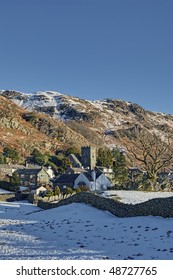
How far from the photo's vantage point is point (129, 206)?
98.3 ft

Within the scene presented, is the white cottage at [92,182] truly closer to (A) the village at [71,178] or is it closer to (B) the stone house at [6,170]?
(A) the village at [71,178]

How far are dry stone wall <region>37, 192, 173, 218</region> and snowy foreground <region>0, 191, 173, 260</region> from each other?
3.47 ft

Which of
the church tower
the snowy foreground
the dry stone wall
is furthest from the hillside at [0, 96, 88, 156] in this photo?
the snowy foreground

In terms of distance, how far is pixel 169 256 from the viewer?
1478cm

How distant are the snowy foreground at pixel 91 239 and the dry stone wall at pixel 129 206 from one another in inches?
41.6

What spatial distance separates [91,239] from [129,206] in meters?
10.6

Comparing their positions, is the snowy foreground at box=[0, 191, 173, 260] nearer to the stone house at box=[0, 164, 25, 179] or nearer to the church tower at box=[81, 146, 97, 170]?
the stone house at box=[0, 164, 25, 179]

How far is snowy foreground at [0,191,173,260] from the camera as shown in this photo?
15438mm

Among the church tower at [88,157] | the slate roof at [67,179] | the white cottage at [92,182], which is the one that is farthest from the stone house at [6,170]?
the church tower at [88,157]

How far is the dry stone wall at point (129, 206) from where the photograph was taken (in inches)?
1033

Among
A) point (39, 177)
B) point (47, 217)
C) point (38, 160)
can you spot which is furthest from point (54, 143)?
point (47, 217)

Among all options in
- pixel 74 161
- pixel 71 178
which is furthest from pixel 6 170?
pixel 74 161

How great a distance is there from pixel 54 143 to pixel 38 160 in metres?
42.0
